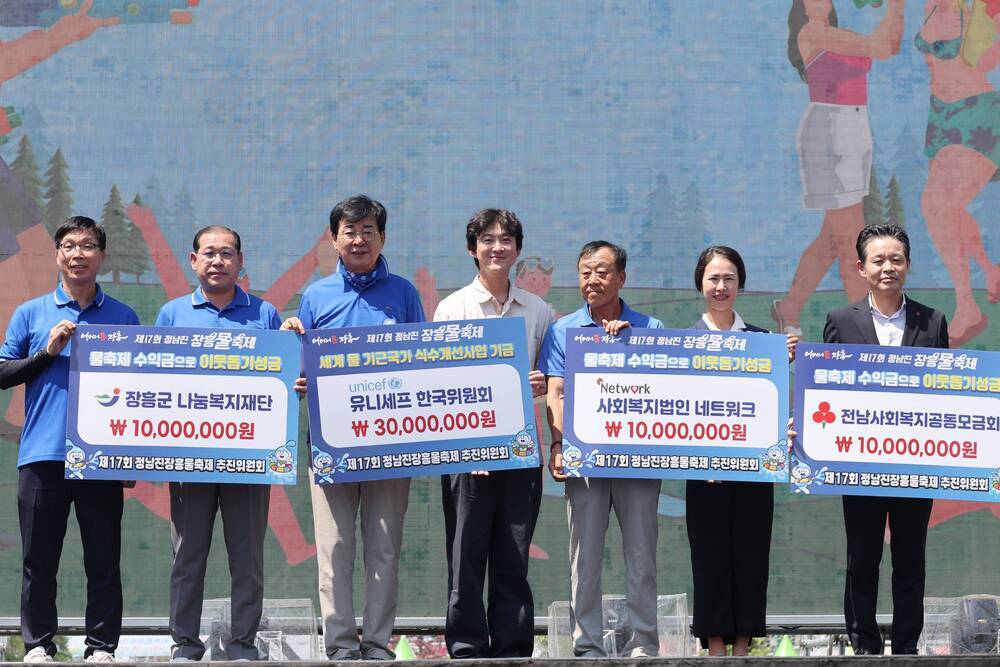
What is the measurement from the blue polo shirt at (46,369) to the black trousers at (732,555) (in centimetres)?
211

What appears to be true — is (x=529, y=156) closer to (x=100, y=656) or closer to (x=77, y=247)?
(x=77, y=247)

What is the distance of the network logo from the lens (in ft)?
12.7

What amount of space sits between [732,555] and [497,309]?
3.76ft

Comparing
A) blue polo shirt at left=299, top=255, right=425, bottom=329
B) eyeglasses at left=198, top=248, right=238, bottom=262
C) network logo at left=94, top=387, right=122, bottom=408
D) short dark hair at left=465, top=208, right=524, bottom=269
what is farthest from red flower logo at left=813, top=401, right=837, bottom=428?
network logo at left=94, top=387, right=122, bottom=408

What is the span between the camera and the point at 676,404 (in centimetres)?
400

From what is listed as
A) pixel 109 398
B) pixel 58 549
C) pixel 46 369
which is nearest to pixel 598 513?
pixel 109 398

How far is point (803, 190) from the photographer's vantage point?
5.46m

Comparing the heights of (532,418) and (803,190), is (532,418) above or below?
below

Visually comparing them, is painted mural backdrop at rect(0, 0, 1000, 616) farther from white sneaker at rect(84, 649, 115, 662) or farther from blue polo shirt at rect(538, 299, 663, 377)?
white sneaker at rect(84, 649, 115, 662)

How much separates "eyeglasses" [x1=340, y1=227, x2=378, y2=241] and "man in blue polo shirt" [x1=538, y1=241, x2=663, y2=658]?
686 mm

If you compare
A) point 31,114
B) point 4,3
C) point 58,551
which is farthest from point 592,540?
point 4,3

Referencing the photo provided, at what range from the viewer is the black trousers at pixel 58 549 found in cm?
384

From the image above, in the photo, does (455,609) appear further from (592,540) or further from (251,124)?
(251,124)

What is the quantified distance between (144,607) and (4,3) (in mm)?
2723
